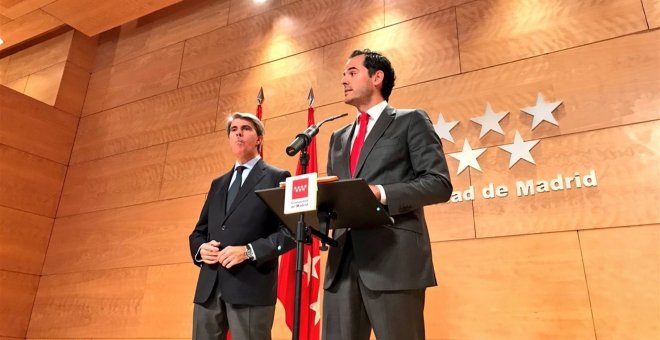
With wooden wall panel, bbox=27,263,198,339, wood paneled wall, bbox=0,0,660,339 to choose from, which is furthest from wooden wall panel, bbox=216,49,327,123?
wooden wall panel, bbox=27,263,198,339

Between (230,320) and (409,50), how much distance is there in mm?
2410

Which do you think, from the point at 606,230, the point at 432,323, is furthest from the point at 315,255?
the point at 606,230

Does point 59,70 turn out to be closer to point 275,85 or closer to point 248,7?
point 248,7

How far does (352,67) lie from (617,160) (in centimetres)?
166

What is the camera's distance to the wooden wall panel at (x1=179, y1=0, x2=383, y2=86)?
3.94 meters

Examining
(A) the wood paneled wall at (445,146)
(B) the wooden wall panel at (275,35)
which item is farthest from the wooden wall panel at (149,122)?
(B) the wooden wall panel at (275,35)

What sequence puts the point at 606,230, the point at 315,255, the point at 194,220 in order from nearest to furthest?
1. the point at 606,230
2. the point at 315,255
3. the point at 194,220

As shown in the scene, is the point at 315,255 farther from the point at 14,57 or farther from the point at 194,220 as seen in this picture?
the point at 14,57

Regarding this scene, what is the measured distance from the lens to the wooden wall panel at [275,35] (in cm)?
394

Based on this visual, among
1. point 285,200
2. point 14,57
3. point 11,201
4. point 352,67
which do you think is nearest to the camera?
point 285,200

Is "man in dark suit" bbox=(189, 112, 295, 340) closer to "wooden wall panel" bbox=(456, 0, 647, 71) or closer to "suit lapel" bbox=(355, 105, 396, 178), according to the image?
"suit lapel" bbox=(355, 105, 396, 178)

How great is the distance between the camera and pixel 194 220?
382cm

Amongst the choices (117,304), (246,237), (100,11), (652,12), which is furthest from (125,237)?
(652,12)

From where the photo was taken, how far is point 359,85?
1.81m
